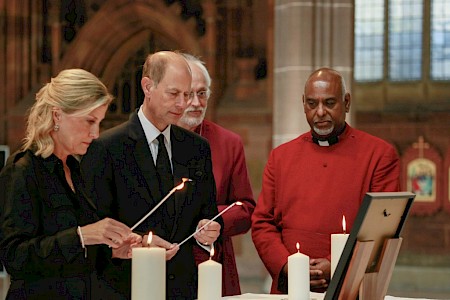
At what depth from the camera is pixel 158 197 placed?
4.53m

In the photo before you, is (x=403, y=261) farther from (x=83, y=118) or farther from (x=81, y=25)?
(x=83, y=118)

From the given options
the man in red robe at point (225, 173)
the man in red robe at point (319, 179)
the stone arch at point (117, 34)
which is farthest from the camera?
the stone arch at point (117, 34)

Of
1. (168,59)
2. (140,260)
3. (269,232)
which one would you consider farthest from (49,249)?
(269,232)

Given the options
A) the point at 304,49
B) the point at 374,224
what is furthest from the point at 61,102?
the point at 304,49

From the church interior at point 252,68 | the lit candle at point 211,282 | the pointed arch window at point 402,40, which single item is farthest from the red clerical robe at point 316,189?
the pointed arch window at point 402,40

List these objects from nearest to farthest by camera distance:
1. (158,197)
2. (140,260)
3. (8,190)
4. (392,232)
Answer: (140,260), (392,232), (8,190), (158,197)

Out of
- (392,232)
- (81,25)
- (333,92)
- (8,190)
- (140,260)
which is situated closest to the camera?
(140,260)

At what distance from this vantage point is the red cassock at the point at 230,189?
17.9 ft

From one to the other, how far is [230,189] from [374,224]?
2.23 meters

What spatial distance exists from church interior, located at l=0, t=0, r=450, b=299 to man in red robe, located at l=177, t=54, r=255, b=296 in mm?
9934

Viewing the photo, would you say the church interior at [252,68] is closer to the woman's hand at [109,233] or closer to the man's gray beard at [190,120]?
the man's gray beard at [190,120]

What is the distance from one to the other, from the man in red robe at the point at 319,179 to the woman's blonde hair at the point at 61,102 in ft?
4.87

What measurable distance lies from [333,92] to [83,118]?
1.59 meters

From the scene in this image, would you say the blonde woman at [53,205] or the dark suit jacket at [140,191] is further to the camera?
the dark suit jacket at [140,191]
